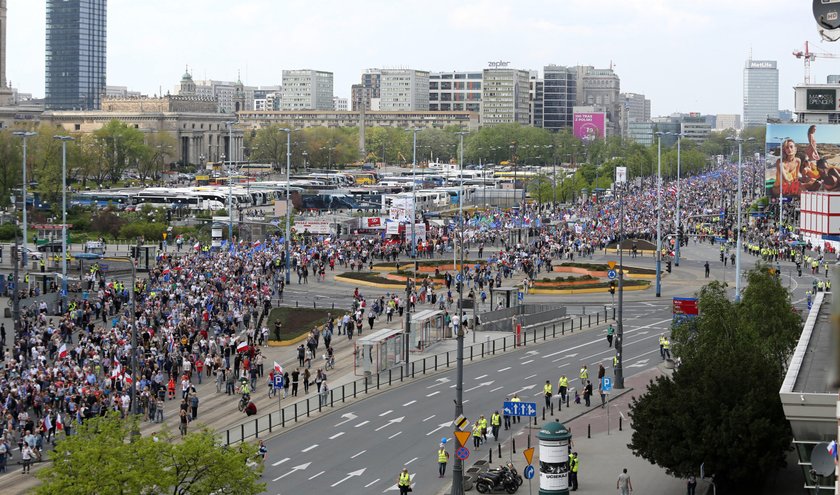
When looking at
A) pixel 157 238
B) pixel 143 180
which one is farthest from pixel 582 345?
pixel 143 180

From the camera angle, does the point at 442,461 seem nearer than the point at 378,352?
Yes

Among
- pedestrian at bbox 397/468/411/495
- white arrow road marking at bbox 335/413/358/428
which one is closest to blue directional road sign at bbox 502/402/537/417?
pedestrian at bbox 397/468/411/495

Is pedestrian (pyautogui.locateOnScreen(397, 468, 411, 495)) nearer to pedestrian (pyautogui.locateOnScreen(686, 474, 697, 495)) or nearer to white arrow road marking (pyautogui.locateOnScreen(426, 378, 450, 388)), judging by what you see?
pedestrian (pyautogui.locateOnScreen(686, 474, 697, 495))

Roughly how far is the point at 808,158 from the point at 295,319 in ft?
272

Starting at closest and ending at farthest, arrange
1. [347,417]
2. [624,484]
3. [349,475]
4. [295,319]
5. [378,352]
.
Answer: [624,484] < [349,475] < [347,417] < [378,352] < [295,319]

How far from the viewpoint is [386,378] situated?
50500 mm

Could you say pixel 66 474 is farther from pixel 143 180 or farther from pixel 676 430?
pixel 143 180

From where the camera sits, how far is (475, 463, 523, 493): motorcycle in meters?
34.9

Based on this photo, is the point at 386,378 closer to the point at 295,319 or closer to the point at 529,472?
the point at 295,319

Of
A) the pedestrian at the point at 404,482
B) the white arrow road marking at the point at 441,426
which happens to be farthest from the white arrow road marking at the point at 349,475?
the white arrow road marking at the point at 441,426

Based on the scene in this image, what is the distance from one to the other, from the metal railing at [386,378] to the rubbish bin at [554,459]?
33.0ft

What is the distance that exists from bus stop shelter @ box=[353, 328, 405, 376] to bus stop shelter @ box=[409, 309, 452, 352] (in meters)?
3.06

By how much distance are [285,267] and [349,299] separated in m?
11.3

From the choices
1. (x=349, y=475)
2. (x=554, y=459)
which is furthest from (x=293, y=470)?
(x=554, y=459)
